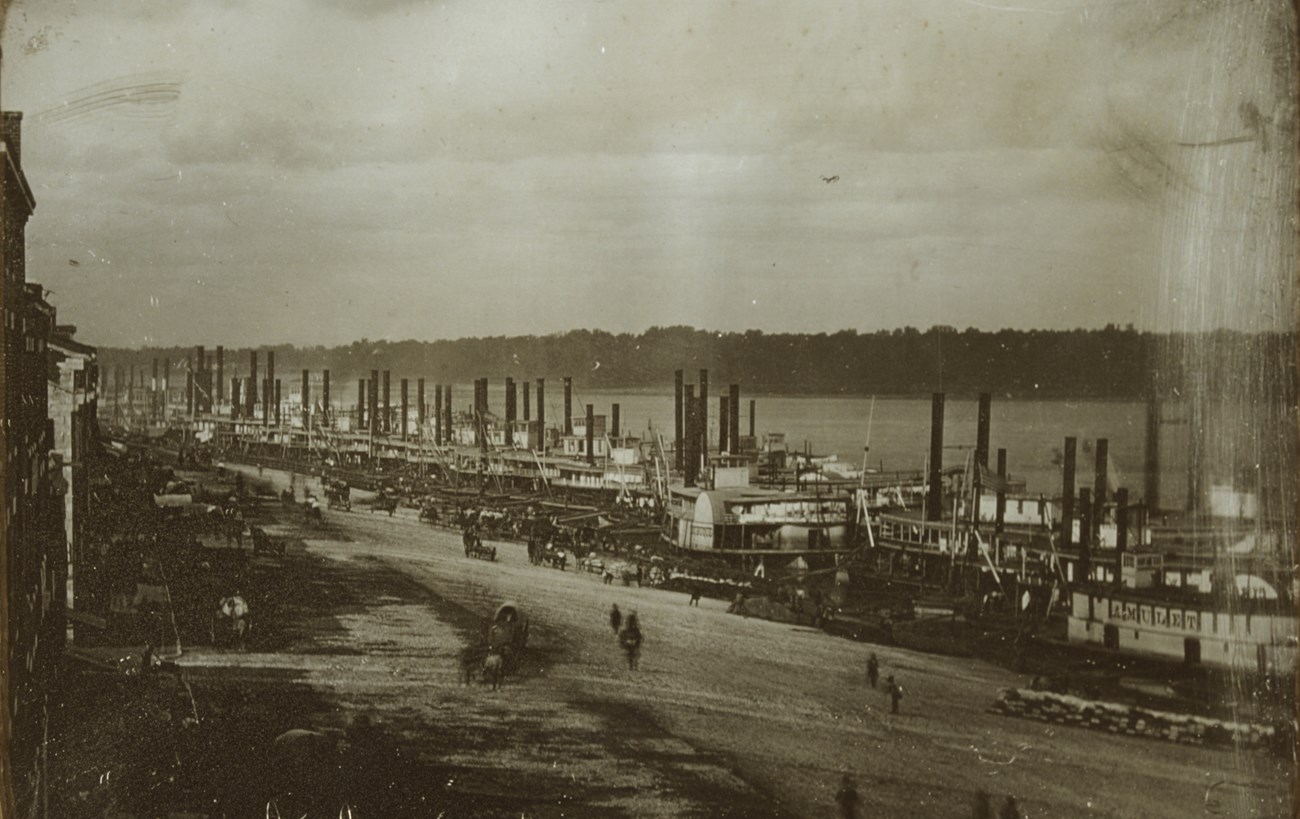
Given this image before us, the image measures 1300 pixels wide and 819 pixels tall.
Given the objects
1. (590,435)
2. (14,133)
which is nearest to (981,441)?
(590,435)

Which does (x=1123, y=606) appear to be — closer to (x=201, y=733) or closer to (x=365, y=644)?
(x=365, y=644)

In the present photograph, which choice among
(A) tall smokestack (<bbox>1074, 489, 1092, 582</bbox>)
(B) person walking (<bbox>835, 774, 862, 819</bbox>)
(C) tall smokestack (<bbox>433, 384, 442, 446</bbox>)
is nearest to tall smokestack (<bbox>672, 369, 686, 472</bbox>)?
(C) tall smokestack (<bbox>433, 384, 442, 446</bbox>)

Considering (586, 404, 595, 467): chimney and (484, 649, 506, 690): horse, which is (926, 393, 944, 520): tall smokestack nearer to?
(586, 404, 595, 467): chimney

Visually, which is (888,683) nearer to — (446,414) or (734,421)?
(734,421)

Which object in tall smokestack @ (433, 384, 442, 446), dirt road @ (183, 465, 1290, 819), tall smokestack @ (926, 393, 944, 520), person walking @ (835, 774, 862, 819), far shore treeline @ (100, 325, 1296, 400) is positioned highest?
far shore treeline @ (100, 325, 1296, 400)

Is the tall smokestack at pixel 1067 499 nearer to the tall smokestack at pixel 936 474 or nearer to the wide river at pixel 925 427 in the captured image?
the wide river at pixel 925 427
